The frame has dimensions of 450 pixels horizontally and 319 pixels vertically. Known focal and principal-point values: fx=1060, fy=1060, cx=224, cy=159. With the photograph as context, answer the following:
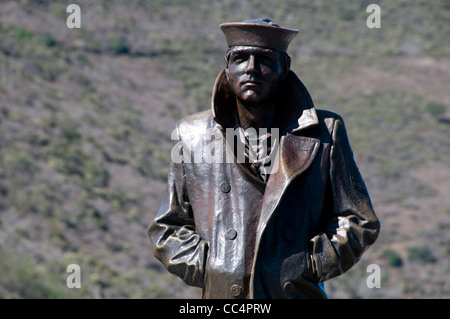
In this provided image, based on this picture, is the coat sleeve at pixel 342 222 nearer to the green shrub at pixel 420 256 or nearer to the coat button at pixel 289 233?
the coat button at pixel 289 233

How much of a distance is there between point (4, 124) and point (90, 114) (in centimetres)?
449

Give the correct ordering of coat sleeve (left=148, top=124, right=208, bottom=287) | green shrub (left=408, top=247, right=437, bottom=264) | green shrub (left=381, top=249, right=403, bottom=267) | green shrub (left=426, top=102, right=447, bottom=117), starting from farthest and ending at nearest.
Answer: green shrub (left=426, top=102, right=447, bottom=117), green shrub (left=408, top=247, right=437, bottom=264), green shrub (left=381, top=249, right=403, bottom=267), coat sleeve (left=148, top=124, right=208, bottom=287)

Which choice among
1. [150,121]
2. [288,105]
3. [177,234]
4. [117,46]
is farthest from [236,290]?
[117,46]

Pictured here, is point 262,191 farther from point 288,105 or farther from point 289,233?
point 288,105

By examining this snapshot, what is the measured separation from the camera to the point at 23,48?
39.0 metres

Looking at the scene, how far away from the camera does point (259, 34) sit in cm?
509

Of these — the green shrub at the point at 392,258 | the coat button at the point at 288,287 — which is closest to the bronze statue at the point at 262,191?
the coat button at the point at 288,287

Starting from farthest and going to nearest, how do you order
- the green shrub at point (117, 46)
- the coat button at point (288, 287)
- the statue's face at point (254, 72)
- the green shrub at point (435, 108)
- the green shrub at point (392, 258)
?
the green shrub at point (117, 46) < the green shrub at point (435, 108) < the green shrub at point (392, 258) < the statue's face at point (254, 72) < the coat button at point (288, 287)

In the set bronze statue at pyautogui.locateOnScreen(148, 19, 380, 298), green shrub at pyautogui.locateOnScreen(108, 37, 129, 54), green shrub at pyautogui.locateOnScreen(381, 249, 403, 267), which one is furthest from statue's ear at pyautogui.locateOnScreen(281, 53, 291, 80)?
green shrub at pyautogui.locateOnScreen(108, 37, 129, 54)

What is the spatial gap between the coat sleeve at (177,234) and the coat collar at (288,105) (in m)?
0.30

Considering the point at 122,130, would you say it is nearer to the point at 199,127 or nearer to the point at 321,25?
the point at 321,25

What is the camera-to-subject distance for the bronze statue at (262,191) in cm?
505

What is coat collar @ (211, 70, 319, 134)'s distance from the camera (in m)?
5.23

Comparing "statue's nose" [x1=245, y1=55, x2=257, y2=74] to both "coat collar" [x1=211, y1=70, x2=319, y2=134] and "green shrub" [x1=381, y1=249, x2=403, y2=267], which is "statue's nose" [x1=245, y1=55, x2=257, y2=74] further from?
Answer: "green shrub" [x1=381, y1=249, x2=403, y2=267]
